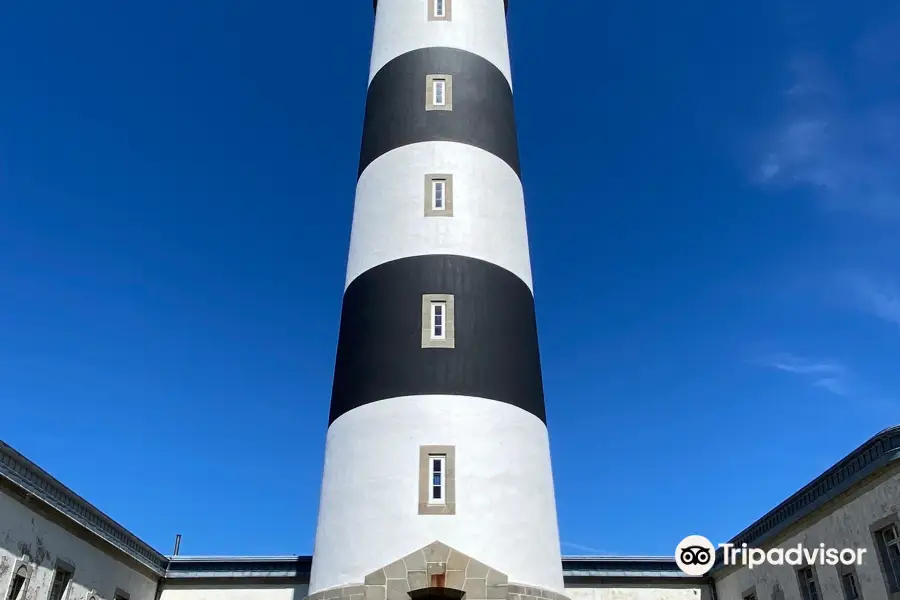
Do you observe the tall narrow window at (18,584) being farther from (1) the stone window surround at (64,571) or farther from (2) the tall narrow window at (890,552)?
(2) the tall narrow window at (890,552)

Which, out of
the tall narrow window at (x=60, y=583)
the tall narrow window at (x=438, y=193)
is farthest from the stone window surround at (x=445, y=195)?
the tall narrow window at (x=60, y=583)

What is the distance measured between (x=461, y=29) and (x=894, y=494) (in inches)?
598

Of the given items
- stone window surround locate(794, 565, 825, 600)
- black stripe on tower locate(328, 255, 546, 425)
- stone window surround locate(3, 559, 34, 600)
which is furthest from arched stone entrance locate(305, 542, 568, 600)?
stone window surround locate(794, 565, 825, 600)

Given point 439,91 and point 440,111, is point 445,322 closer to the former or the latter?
point 440,111

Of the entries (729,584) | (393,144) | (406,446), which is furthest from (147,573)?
(729,584)

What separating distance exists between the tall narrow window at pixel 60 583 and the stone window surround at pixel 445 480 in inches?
320

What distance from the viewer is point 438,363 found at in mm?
14945

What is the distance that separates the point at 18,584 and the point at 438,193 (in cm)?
1176

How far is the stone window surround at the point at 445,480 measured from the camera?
13523 millimetres

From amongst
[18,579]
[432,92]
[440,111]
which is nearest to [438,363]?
[440,111]

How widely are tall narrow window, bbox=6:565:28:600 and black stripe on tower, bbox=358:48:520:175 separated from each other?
1166 centimetres

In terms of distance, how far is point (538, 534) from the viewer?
46.3 feet

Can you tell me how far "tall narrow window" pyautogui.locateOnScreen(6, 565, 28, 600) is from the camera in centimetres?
1370

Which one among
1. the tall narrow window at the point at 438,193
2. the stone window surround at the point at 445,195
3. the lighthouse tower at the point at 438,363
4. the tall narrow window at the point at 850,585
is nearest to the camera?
the lighthouse tower at the point at 438,363
